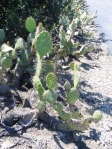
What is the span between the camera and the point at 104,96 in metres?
5.45

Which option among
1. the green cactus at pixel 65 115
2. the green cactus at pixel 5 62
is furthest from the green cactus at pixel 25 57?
the green cactus at pixel 65 115

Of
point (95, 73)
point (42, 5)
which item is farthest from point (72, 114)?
point (42, 5)

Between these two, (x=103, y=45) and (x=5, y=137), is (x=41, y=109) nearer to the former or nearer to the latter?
(x=5, y=137)

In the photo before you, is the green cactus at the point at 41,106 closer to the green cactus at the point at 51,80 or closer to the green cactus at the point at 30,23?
the green cactus at the point at 51,80

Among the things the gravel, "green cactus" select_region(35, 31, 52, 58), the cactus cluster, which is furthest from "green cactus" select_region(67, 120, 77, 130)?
"green cactus" select_region(35, 31, 52, 58)

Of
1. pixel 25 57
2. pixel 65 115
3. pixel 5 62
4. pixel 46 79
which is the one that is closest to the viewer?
pixel 46 79

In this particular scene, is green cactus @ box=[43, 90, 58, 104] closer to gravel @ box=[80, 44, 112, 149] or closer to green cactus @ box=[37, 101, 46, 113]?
green cactus @ box=[37, 101, 46, 113]

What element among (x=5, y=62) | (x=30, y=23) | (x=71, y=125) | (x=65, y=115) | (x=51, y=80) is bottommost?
(x=71, y=125)

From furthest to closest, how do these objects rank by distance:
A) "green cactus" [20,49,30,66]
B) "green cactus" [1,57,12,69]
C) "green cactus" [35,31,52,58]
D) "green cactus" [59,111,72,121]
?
"green cactus" [20,49,30,66] < "green cactus" [1,57,12,69] < "green cactus" [35,31,52,58] < "green cactus" [59,111,72,121]

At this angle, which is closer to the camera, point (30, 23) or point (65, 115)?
point (65, 115)

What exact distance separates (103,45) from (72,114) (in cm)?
381

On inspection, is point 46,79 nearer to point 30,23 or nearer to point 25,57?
point 25,57

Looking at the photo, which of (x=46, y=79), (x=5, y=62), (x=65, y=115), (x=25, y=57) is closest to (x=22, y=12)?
(x=25, y=57)

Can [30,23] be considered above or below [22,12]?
below
